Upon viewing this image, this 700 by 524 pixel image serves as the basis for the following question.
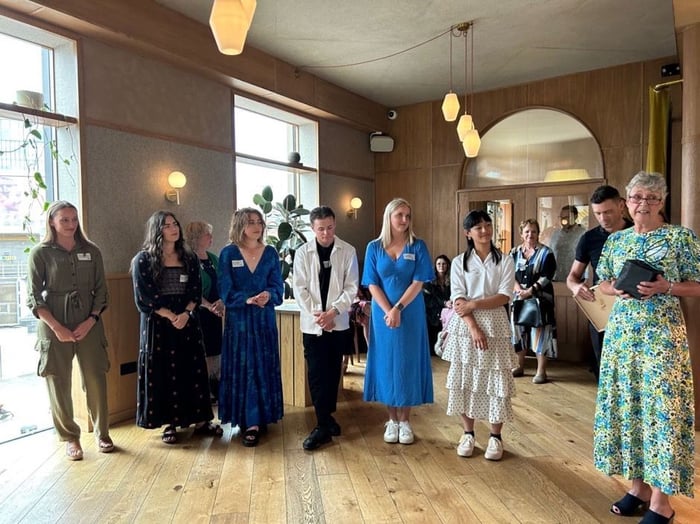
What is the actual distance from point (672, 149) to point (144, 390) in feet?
18.9

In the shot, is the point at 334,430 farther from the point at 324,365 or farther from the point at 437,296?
the point at 437,296

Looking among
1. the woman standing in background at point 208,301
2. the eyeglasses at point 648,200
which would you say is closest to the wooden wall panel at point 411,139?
the woman standing in background at point 208,301

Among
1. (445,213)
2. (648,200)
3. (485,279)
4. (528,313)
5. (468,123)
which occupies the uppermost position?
(468,123)

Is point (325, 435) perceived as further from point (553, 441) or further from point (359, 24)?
point (359, 24)

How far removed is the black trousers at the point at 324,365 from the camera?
3.30m

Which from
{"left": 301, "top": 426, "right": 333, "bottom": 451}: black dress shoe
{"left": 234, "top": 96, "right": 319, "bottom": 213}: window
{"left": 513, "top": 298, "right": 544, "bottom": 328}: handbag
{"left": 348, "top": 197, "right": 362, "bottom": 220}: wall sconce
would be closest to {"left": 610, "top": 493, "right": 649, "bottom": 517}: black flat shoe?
{"left": 301, "top": 426, "right": 333, "bottom": 451}: black dress shoe

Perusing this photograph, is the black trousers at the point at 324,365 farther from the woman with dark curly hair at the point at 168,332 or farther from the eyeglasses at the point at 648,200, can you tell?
the eyeglasses at the point at 648,200

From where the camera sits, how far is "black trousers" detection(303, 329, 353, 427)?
130 inches

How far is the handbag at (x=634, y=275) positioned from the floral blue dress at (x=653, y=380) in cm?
7

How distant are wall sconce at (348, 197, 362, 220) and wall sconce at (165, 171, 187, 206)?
297 centimetres

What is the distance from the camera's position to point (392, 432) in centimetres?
331

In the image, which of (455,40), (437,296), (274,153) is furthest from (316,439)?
(455,40)

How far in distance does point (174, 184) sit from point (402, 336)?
253 centimetres

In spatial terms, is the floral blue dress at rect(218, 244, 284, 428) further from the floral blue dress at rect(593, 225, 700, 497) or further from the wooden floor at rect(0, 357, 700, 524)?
the floral blue dress at rect(593, 225, 700, 497)
